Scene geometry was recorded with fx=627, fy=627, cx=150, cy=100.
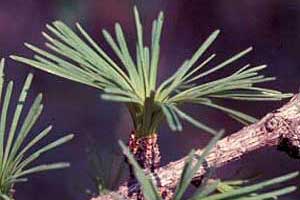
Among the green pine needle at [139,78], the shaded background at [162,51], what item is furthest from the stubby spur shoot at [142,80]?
the shaded background at [162,51]

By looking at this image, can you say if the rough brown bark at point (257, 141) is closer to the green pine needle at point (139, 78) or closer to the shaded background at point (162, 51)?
the green pine needle at point (139, 78)

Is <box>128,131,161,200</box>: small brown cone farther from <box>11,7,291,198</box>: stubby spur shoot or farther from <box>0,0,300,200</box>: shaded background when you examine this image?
<box>0,0,300,200</box>: shaded background

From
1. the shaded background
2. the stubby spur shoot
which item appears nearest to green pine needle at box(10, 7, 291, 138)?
the stubby spur shoot

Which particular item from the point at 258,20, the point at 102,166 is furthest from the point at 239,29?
the point at 102,166

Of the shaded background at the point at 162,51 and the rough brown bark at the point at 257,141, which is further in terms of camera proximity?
the shaded background at the point at 162,51

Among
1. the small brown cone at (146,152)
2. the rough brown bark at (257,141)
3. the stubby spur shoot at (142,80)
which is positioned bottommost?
the rough brown bark at (257,141)

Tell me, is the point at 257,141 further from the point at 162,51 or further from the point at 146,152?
the point at 162,51
